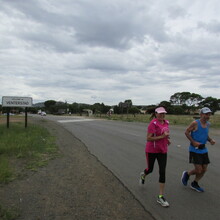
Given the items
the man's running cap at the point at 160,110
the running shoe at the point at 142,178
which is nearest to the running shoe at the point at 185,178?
the running shoe at the point at 142,178

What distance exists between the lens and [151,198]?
455 cm

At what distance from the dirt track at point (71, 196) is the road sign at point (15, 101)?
12464 mm

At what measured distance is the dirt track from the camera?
3.81 metres

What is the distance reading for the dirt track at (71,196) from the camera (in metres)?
3.81

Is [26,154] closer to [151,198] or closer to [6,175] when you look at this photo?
[6,175]

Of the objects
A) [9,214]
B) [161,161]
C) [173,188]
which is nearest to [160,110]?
[161,161]

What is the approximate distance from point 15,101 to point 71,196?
1486 cm

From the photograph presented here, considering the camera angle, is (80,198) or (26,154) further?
(26,154)

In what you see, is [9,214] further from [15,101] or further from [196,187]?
[15,101]

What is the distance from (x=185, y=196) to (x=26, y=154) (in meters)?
5.41

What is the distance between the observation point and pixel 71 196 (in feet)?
14.9

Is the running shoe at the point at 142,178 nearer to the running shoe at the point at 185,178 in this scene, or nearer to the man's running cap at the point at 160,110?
the running shoe at the point at 185,178

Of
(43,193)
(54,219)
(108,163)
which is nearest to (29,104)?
(108,163)

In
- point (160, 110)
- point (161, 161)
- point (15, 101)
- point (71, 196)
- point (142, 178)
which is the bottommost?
point (71, 196)
